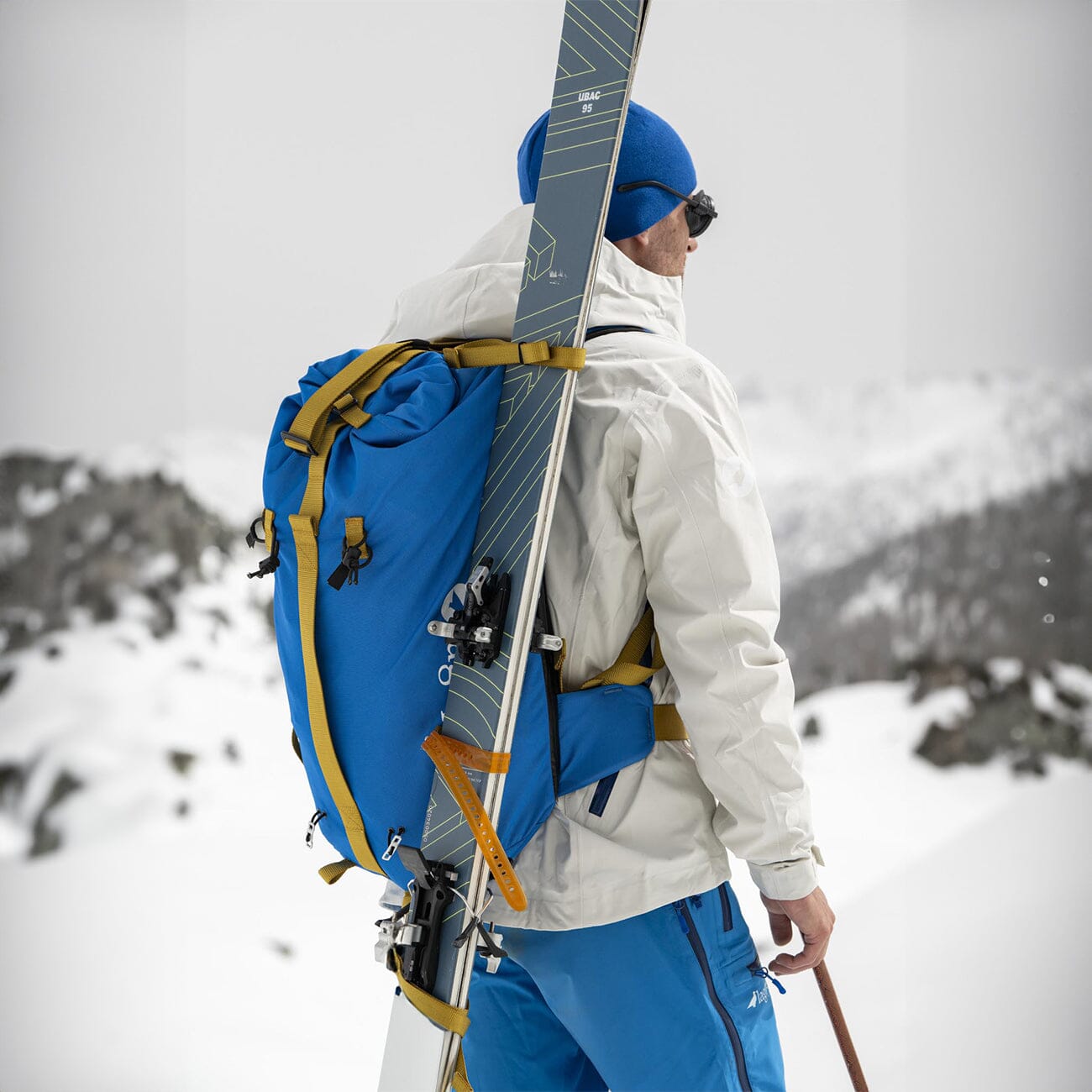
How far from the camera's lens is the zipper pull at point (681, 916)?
0.98 metres

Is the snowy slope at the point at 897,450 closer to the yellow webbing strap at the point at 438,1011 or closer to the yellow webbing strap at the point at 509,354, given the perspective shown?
the yellow webbing strap at the point at 509,354

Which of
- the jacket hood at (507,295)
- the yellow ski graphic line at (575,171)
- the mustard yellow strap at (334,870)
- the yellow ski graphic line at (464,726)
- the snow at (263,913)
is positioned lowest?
the snow at (263,913)

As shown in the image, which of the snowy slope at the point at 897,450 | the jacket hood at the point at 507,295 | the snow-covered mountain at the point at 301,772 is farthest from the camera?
the snowy slope at the point at 897,450

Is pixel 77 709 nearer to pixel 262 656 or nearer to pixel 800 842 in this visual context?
pixel 262 656

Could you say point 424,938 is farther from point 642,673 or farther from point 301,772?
point 301,772

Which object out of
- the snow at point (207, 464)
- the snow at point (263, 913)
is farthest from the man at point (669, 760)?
the snow at point (207, 464)

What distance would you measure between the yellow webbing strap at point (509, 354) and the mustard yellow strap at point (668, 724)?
325 mm

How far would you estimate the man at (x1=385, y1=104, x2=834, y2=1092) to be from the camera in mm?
928

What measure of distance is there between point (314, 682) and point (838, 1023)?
66cm

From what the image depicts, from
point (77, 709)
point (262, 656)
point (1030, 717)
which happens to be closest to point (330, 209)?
point (262, 656)

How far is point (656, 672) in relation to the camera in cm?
102

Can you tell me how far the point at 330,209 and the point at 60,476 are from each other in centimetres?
109

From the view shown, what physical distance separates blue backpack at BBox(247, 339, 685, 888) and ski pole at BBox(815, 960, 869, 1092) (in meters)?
0.32

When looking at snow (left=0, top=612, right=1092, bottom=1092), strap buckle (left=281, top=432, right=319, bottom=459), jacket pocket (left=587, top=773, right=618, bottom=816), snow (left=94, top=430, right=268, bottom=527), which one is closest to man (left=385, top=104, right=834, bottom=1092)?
jacket pocket (left=587, top=773, right=618, bottom=816)
